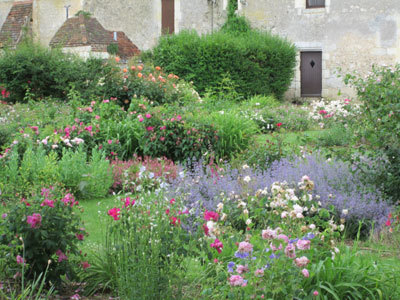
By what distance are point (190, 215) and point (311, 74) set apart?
16116 millimetres

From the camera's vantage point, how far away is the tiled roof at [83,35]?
1911cm

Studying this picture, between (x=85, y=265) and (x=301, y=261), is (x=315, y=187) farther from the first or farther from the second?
(x=301, y=261)

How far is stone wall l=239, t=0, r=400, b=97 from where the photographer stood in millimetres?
18156

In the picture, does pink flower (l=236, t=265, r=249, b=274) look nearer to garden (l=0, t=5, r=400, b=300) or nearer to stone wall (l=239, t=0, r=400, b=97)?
garden (l=0, t=5, r=400, b=300)

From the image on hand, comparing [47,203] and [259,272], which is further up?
[47,203]

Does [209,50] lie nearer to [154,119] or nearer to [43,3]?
[154,119]

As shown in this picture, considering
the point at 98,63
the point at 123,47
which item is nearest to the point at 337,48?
the point at 123,47

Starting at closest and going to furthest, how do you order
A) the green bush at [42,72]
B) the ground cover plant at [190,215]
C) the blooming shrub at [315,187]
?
the ground cover plant at [190,215] → the blooming shrub at [315,187] → the green bush at [42,72]

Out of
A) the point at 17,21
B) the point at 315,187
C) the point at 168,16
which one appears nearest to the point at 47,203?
the point at 315,187

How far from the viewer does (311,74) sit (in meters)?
19.5

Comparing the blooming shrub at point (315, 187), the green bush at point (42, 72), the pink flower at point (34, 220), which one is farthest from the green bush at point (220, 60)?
the pink flower at point (34, 220)

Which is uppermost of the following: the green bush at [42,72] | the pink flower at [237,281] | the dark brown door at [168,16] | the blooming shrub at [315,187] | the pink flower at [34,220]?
the dark brown door at [168,16]

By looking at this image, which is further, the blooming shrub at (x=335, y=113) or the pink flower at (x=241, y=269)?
the blooming shrub at (x=335, y=113)

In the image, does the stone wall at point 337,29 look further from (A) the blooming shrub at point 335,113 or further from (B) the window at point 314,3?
(A) the blooming shrub at point 335,113
